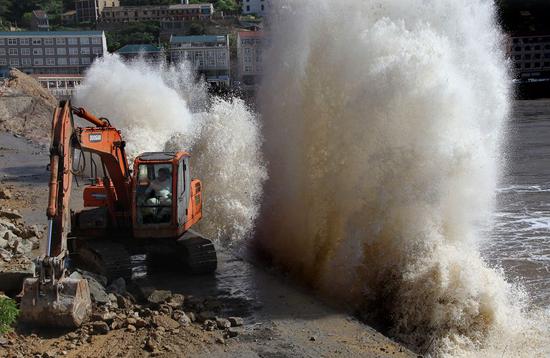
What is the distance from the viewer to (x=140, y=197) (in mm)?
13594

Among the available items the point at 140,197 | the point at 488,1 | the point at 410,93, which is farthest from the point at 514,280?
the point at 140,197

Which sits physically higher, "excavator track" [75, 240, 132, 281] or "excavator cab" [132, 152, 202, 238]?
"excavator cab" [132, 152, 202, 238]

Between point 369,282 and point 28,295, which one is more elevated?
point 28,295

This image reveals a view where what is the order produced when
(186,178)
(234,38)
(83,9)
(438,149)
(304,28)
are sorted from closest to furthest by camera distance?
(438,149) → (186,178) → (304,28) → (234,38) → (83,9)

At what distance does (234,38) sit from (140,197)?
94178 mm

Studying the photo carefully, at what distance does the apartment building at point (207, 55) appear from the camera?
10075 cm

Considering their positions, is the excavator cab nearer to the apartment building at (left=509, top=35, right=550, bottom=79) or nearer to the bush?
the bush

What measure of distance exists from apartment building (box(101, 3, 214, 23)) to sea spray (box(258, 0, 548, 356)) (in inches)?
4930

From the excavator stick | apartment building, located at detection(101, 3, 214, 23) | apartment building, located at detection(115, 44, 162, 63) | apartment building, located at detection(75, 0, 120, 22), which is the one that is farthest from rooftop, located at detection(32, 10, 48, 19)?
the excavator stick

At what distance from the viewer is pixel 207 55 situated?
102 metres

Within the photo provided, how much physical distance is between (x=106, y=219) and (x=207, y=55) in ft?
296

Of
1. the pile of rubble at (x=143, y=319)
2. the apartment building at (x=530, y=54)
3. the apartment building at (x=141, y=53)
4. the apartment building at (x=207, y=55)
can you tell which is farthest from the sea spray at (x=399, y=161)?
the apartment building at (x=530, y=54)

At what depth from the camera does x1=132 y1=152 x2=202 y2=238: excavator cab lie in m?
13.5

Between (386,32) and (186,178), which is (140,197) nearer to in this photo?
(186,178)
